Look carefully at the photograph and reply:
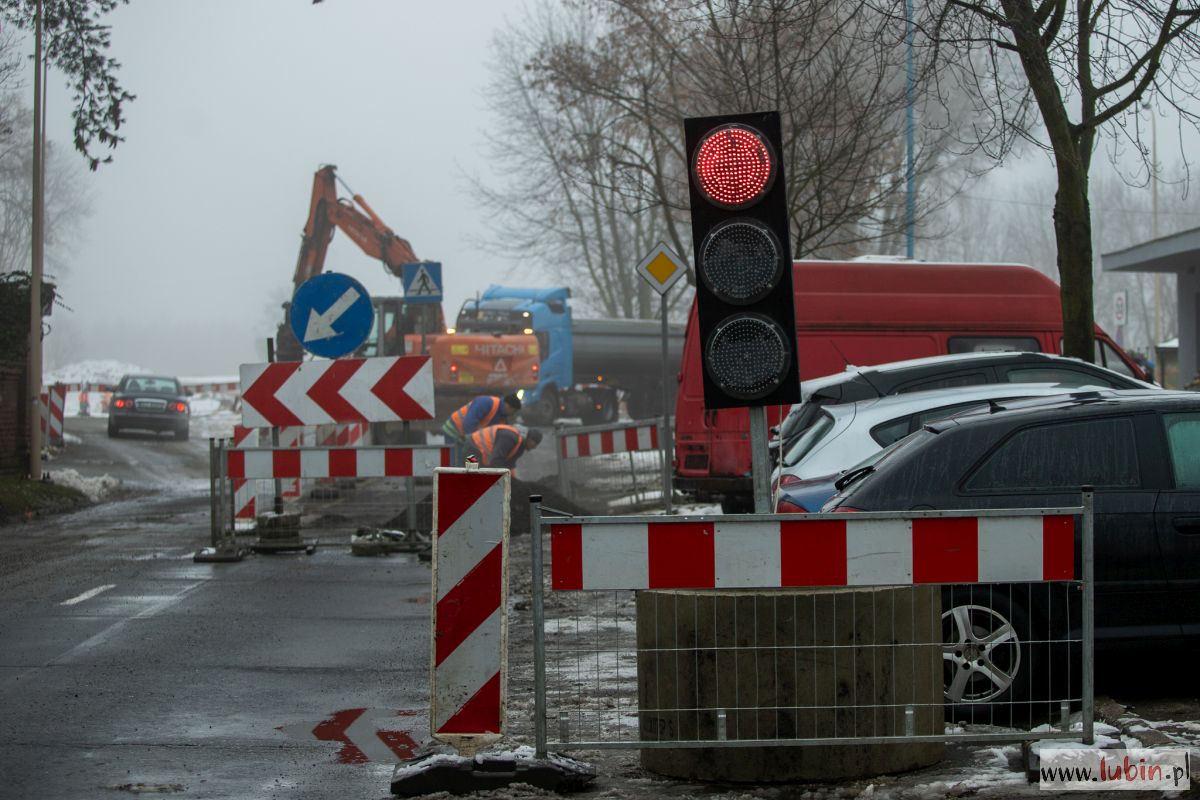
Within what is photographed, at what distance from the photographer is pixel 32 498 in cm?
2017

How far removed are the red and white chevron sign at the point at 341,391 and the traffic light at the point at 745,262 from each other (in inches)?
336

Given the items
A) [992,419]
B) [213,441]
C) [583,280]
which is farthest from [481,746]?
[583,280]

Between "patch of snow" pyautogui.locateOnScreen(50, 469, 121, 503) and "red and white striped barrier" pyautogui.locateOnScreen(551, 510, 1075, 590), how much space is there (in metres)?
18.1

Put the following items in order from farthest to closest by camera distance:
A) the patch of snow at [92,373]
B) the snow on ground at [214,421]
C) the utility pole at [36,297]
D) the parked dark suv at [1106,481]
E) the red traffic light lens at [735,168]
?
1. the patch of snow at [92,373]
2. the snow on ground at [214,421]
3. the utility pole at [36,297]
4. the parked dark suv at [1106,481]
5. the red traffic light lens at [735,168]

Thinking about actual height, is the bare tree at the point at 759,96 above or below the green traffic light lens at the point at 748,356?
above

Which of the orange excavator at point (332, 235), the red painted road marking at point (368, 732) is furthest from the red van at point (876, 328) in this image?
the orange excavator at point (332, 235)

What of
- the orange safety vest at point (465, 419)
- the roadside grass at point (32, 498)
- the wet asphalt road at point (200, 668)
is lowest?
the wet asphalt road at point (200, 668)

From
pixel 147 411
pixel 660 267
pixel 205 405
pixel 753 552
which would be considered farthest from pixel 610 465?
pixel 205 405

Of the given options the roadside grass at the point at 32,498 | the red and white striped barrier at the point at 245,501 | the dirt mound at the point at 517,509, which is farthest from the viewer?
the roadside grass at the point at 32,498

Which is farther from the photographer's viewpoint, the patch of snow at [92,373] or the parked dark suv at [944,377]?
the patch of snow at [92,373]

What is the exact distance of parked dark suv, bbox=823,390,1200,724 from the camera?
699cm

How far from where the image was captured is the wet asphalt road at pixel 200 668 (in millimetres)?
6137

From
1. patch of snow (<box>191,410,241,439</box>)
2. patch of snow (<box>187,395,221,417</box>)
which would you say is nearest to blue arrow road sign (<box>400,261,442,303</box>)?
patch of snow (<box>191,410,241,439</box>)

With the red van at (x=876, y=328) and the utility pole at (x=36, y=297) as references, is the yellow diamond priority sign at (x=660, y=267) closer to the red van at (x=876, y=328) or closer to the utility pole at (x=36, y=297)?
the red van at (x=876, y=328)
